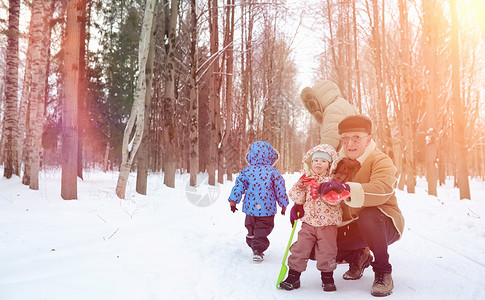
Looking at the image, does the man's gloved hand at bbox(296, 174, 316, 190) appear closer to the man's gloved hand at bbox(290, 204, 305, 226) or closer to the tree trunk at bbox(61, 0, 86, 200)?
the man's gloved hand at bbox(290, 204, 305, 226)

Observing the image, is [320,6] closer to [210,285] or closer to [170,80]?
[170,80]

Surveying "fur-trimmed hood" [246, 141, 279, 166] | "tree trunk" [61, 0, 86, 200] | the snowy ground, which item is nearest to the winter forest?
"tree trunk" [61, 0, 86, 200]

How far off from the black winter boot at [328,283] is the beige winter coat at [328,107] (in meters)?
2.50

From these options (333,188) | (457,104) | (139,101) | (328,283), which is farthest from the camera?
(139,101)

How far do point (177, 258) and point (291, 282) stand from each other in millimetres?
1371

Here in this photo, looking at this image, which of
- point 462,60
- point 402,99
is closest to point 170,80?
point 402,99

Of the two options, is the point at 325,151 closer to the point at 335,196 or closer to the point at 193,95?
the point at 335,196

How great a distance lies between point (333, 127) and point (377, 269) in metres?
2.68

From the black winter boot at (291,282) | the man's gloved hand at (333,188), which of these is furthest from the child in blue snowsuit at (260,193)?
the man's gloved hand at (333,188)

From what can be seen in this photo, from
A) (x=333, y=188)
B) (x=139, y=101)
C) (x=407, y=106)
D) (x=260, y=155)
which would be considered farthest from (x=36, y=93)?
(x=407, y=106)

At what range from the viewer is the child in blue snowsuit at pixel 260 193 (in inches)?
157

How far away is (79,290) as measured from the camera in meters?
2.40

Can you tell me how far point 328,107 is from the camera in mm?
5168

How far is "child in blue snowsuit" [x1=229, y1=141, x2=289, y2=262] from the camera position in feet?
13.1
